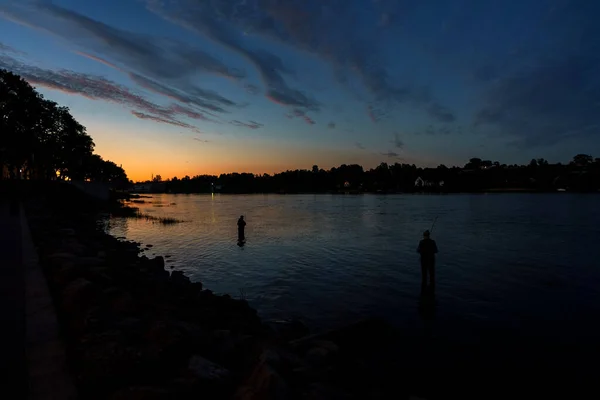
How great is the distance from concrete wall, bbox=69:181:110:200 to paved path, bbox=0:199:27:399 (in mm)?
91362

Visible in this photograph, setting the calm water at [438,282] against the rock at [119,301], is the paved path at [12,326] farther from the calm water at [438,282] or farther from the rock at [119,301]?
the calm water at [438,282]

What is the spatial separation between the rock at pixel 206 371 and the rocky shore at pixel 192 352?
2 cm

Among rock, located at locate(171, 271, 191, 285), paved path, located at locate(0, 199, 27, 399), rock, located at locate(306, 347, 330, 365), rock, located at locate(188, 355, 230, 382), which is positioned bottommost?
rock, located at locate(171, 271, 191, 285)

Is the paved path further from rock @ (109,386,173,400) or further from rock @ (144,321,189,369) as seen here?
rock @ (144,321,189,369)

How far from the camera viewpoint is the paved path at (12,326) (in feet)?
16.1

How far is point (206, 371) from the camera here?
574 centimetres

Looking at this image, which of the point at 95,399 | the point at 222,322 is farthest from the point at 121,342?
the point at 222,322

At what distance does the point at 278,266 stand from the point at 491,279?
1322 centimetres

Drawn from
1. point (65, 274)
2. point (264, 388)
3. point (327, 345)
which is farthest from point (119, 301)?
point (327, 345)

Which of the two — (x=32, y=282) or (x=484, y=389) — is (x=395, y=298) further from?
(x=32, y=282)

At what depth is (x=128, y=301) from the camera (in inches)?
347

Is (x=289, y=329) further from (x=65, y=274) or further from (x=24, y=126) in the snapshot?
(x=24, y=126)

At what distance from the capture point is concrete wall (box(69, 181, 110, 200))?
91812mm

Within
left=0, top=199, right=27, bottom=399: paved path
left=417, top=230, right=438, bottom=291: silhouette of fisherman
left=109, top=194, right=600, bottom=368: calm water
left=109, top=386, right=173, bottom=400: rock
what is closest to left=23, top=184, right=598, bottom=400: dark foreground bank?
left=109, top=386, right=173, bottom=400: rock
